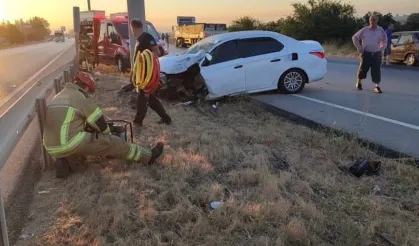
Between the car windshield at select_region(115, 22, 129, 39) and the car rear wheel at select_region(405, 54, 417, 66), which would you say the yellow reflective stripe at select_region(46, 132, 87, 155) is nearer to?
the car windshield at select_region(115, 22, 129, 39)

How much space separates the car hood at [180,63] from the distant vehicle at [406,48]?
1236 cm

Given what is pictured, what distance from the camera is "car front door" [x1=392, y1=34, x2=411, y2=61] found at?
19188mm

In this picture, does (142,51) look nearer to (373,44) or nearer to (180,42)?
(373,44)

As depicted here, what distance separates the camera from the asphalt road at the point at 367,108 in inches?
265

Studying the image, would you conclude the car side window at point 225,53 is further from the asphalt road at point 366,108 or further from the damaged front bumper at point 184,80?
the asphalt road at point 366,108

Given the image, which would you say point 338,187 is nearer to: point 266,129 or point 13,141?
point 266,129

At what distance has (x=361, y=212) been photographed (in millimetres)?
3924

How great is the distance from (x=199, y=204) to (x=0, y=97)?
1079 centimetres

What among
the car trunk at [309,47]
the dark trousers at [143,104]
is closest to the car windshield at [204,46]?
the car trunk at [309,47]

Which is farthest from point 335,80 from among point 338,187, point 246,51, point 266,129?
point 338,187

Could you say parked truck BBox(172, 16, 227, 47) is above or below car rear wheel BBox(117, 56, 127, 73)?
above

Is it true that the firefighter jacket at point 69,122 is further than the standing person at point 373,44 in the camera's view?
No

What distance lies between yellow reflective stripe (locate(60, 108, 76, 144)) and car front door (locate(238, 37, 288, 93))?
19.7 feet

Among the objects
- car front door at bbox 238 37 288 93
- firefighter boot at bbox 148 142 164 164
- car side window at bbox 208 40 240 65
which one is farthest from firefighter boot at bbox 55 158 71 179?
car front door at bbox 238 37 288 93
